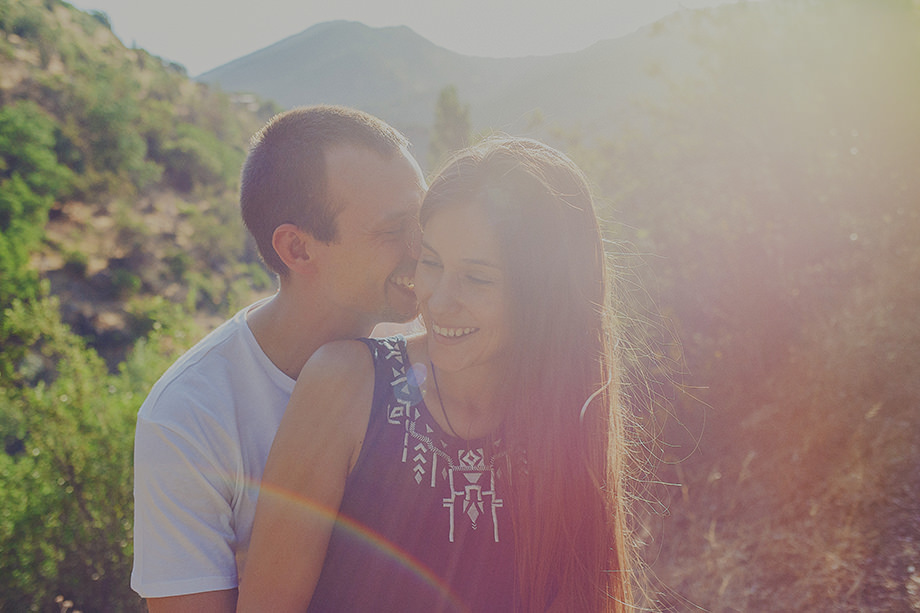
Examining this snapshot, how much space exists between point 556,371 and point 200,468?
1.00 metres

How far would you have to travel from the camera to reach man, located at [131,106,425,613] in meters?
1.58

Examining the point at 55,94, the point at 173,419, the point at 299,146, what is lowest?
the point at 173,419

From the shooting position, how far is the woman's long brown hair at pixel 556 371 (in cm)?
151

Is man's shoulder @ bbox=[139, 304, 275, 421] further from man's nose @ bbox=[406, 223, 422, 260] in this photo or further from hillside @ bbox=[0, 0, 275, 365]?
hillside @ bbox=[0, 0, 275, 365]

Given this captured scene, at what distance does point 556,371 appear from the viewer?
1.58 m

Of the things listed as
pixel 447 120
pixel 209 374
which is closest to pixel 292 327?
pixel 209 374

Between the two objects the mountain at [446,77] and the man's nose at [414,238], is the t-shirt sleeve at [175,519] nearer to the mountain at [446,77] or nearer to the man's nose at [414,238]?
the man's nose at [414,238]

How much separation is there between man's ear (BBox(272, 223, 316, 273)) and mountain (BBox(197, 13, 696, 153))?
2.40 feet

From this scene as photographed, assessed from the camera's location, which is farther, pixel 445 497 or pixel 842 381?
pixel 842 381

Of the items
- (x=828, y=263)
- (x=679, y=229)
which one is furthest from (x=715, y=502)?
(x=679, y=229)

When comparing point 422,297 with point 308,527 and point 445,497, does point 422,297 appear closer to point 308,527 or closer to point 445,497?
point 445,497

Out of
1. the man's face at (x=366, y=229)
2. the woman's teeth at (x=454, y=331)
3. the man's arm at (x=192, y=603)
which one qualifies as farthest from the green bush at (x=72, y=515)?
the woman's teeth at (x=454, y=331)

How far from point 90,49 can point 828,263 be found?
52.0 metres

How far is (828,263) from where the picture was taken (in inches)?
193
